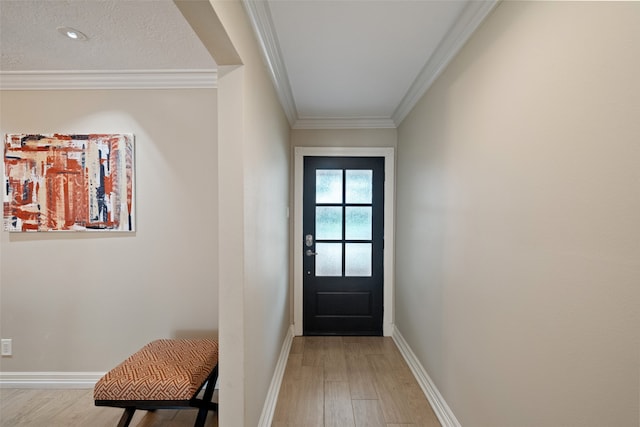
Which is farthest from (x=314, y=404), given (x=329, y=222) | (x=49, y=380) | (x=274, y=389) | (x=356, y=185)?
(x=356, y=185)

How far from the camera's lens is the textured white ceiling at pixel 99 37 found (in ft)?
5.37

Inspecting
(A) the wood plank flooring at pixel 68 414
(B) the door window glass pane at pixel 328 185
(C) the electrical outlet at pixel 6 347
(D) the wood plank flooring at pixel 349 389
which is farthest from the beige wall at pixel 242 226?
(C) the electrical outlet at pixel 6 347

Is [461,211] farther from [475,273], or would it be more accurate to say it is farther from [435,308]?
[435,308]

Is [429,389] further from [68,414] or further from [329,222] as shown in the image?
[68,414]

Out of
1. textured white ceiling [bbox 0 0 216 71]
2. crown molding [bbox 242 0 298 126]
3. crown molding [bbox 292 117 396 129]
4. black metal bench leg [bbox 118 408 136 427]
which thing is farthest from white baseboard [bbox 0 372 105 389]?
crown molding [bbox 292 117 396 129]

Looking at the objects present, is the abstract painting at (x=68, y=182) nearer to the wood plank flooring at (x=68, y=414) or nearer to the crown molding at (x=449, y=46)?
the wood plank flooring at (x=68, y=414)

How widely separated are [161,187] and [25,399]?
1.80 meters

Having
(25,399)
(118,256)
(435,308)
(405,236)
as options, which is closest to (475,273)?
(435,308)

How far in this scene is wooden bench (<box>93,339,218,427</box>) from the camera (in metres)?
1.69

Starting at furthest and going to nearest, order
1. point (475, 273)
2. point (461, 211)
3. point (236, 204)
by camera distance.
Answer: point (461, 211) < point (475, 273) < point (236, 204)

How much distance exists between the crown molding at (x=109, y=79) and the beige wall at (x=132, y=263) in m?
0.07

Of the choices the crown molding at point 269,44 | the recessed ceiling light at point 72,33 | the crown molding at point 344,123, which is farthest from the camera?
the crown molding at point 344,123

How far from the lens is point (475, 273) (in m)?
1.65

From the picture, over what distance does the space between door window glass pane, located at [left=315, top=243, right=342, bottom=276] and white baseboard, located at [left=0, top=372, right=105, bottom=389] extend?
2150mm
